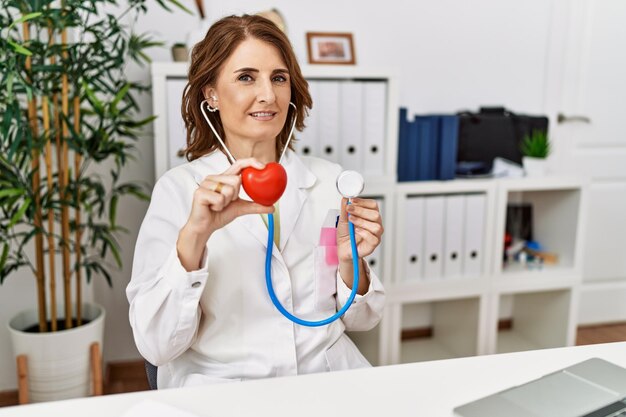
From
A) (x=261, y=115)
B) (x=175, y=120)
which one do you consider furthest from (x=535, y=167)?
(x=261, y=115)

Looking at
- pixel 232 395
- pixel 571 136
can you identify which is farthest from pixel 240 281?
pixel 571 136

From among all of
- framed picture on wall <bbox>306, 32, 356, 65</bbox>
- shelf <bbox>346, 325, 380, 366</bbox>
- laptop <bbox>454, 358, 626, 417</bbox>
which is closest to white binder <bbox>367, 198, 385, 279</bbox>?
shelf <bbox>346, 325, 380, 366</bbox>

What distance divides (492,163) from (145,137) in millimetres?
1400

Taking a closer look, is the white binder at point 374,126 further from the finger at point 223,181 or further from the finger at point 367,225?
the finger at point 223,181

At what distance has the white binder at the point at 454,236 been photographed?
7.86 feet

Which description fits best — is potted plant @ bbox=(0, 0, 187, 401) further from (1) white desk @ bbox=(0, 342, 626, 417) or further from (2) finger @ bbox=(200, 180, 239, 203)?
(1) white desk @ bbox=(0, 342, 626, 417)

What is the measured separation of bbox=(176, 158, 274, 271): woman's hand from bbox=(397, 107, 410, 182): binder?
1386 mm

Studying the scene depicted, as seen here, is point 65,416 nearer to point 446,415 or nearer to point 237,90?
point 446,415

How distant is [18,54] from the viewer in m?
1.72

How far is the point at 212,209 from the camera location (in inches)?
40.0

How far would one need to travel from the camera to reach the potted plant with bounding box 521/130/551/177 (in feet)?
8.41

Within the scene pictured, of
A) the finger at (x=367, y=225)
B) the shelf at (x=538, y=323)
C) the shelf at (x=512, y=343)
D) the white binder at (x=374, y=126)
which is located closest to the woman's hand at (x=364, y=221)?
the finger at (x=367, y=225)

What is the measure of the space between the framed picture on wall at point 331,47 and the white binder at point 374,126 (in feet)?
0.87

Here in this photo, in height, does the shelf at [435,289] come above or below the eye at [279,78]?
Result: below
